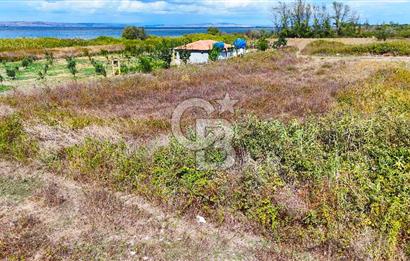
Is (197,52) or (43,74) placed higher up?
(197,52)

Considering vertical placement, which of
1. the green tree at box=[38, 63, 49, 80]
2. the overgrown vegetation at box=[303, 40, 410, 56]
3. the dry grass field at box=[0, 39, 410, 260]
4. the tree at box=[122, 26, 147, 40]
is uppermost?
the tree at box=[122, 26, 147, 40]

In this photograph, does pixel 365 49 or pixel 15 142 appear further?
pixel 365 49

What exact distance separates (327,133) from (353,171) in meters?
1.47

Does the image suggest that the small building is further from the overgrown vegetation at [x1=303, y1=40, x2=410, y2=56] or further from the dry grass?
the dry grass

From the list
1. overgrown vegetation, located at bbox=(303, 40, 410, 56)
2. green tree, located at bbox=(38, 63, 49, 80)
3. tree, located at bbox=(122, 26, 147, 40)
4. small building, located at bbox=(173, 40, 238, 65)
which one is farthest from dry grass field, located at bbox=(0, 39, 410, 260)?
tree, located at bbox=(122, 26, 147, 40)

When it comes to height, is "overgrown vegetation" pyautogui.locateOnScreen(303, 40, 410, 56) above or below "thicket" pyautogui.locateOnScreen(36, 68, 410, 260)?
above

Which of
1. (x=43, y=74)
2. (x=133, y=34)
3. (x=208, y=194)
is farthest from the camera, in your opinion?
(x=133, y=34)

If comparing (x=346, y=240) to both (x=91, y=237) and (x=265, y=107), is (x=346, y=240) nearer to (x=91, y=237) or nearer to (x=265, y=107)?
(x=91, y=237)

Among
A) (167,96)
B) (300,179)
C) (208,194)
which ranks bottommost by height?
(208,194)

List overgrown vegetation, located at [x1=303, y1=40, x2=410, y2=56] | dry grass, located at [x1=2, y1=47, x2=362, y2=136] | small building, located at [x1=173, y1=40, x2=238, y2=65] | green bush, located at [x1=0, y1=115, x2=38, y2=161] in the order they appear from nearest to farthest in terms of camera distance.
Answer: green bush, located at [x1=0, y1=115, x2=38, y2=161]
dry grass, located at [x1=2, y1=47, x2=362, y2=136]
small building, located at [x1=173, y1=40, x2=238, y2=65]
overgrown vegetation, located at [x1=303, y1=40, x2=410, y2=56]

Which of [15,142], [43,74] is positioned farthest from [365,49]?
[15,142]

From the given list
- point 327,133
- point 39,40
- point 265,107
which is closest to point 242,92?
point 265,107

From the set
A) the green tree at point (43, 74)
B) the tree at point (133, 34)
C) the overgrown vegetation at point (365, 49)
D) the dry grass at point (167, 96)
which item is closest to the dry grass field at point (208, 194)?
the dry grass at point (167, 96)

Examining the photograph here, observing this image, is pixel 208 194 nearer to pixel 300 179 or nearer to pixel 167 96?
pixel 300 179
